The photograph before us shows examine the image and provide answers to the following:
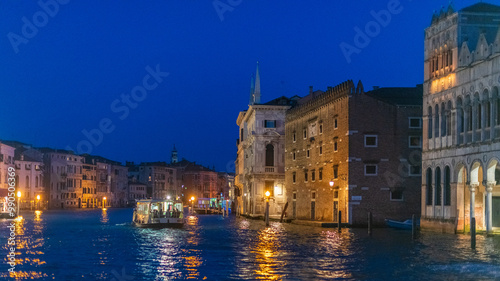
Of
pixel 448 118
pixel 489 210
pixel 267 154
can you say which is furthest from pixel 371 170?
pixel 267 154

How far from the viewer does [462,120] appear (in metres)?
39.5

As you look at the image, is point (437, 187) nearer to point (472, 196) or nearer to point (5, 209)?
point (472, 196)

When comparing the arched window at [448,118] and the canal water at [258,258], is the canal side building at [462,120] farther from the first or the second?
the canal water at [258,258]

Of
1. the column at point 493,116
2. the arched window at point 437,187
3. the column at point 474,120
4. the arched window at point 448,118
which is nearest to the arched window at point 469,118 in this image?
the column at point 474,120

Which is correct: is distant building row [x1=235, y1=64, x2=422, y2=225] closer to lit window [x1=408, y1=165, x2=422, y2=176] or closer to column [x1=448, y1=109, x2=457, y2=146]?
lit window [x1=408, y1=165, x2=422, y2=176]

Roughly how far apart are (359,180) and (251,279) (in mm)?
31569

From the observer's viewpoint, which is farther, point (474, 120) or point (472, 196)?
point (472, 196)

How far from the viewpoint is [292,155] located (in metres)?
68.2

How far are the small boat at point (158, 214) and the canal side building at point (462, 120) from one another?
57.2 ft

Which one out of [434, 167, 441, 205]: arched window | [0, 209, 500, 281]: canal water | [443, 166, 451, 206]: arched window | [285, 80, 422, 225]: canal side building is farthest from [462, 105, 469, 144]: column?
[285, 80, 422, 225]: canal side building

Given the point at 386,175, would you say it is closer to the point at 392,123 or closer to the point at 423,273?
the point at 392,123

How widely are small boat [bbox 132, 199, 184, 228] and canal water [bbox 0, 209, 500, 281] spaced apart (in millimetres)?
13951

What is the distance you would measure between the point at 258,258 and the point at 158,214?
28.0 metres

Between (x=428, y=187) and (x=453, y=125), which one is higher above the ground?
(x=453, y=125)
